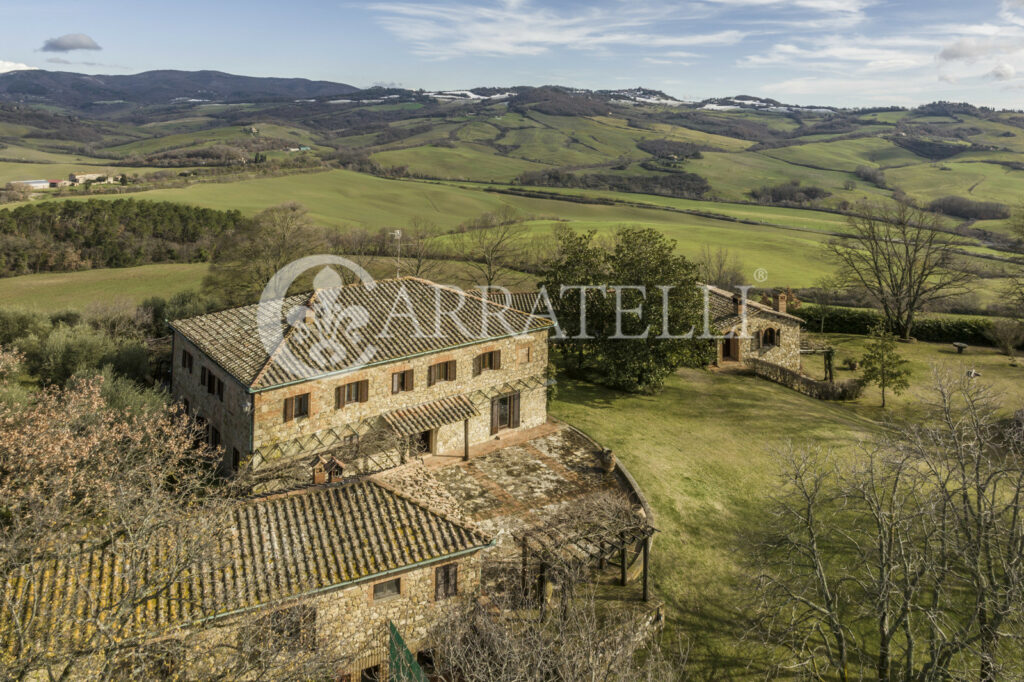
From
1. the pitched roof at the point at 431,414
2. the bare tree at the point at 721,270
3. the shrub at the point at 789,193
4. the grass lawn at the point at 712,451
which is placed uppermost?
the shrub at the point at 789,193

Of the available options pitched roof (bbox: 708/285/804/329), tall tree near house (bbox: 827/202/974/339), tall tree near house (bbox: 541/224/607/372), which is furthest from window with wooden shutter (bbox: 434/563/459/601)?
tall tree near house (bbox: 827/202/974/339)

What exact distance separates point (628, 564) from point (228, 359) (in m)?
16.6

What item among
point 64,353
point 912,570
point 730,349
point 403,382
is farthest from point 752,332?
point 64,353

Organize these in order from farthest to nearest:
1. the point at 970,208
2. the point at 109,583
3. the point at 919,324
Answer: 1. the point at 970,208
2. the point at 919,324
3. the point at 109,583

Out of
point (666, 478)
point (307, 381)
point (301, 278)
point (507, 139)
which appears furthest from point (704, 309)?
point (507, 139)

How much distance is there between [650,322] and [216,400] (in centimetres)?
2411

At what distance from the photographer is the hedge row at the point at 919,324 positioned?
57.1m

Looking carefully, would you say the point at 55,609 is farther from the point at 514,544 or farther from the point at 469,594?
the point at 514,544

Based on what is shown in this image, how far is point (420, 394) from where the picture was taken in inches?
1112

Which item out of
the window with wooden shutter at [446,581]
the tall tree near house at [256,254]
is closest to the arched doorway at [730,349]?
the tall tree near house at [256,254]

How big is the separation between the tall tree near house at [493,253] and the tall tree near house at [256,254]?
1573 centimetres

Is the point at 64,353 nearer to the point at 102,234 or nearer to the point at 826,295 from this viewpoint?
the point at 102,234

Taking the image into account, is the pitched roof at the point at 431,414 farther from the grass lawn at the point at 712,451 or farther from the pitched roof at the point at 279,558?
the pitched roof at the point at 279,558

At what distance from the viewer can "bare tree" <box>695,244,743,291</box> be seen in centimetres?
6919
